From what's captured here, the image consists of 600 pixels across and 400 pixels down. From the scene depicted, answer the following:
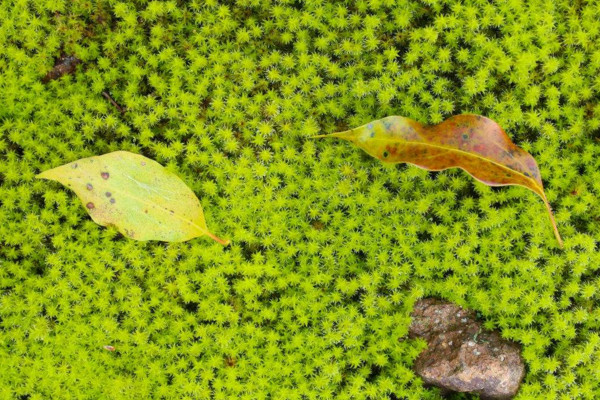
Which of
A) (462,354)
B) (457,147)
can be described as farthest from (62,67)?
(462,354)

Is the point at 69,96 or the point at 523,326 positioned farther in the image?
the point at 69,96

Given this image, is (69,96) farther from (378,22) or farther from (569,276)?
(569,276)

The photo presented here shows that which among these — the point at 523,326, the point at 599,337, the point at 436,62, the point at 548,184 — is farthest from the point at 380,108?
the point at 599,337

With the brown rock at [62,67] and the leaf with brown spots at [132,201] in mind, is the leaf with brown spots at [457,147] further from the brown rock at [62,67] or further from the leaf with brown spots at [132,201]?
the brown rock at [62,67]

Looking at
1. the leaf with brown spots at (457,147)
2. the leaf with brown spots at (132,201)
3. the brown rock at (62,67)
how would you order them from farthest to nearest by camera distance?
the brown rock at (62,67) < the leaf with brown spots at (132,201) < the leaf with brown spots at (457,147)

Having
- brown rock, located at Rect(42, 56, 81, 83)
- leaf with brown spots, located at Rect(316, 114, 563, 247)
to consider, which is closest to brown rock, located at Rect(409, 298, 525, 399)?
leaf with brown spots, located at Rect(316, 114, 563, 247)

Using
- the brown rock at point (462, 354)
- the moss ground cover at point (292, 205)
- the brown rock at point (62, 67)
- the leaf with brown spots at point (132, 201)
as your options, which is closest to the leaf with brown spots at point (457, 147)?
the moss ground cover at point (292, 205)
